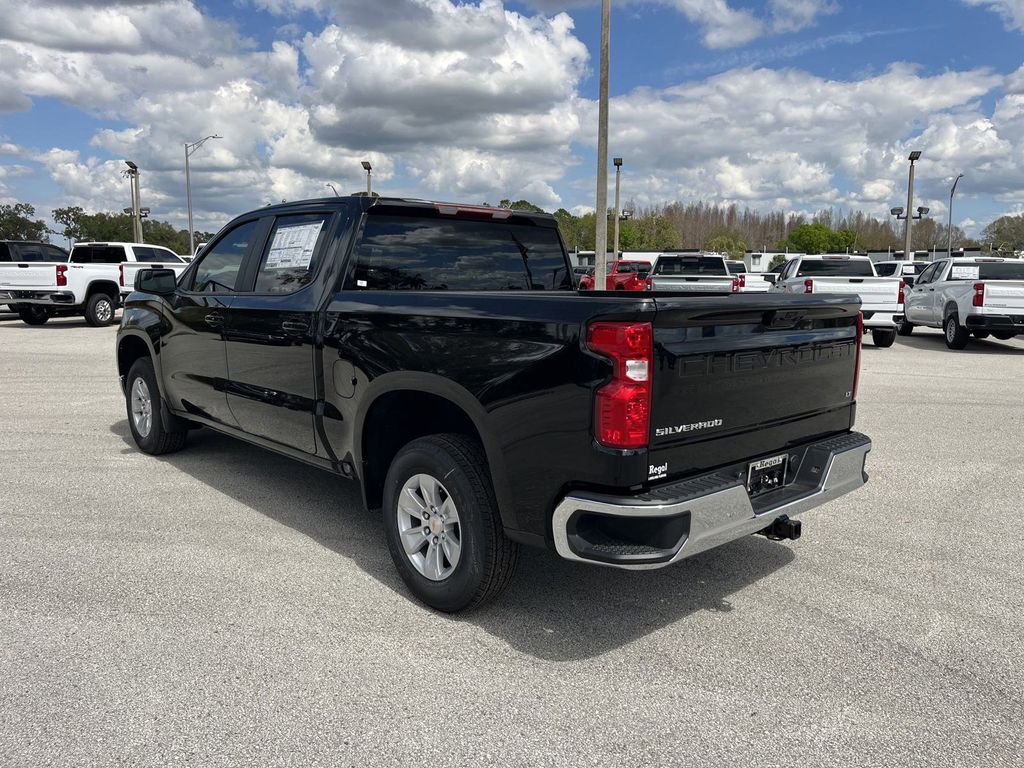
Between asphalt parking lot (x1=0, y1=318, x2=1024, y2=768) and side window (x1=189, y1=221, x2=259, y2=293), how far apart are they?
1429 mm

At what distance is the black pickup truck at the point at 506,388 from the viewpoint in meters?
3.04

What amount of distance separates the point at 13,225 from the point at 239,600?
9007 cm

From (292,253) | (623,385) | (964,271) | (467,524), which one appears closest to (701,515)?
(623,385)

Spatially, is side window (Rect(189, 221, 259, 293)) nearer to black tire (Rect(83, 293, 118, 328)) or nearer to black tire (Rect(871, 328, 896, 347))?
black tire (Rect(871, 328, 896, 347))

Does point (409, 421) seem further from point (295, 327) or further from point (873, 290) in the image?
point (873, 290)

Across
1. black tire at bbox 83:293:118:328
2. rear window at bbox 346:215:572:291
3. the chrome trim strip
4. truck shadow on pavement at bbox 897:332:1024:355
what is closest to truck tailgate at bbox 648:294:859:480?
the chrome trim strip

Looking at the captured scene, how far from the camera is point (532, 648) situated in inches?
137

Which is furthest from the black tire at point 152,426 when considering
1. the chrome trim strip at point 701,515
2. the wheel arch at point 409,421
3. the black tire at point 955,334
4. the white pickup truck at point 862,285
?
the black tire at point 955,334

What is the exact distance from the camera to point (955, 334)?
15422mm

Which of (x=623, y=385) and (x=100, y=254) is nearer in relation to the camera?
(x=623, y=385)

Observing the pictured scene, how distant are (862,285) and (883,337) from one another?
1.47m

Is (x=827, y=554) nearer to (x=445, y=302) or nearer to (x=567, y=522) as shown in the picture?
(x=567, y=522)

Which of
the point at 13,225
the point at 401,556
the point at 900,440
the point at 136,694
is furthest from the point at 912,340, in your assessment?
the point at 13,225

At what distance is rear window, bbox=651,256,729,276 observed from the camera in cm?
2011
